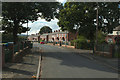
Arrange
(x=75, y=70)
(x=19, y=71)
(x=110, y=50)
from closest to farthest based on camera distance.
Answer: (x=19, y=71) → (x=75, y=70) → (x=110, y=50)

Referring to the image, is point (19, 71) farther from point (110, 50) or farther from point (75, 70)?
point (110, 50)

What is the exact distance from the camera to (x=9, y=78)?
695 centimetres

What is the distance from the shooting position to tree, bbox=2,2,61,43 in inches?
658

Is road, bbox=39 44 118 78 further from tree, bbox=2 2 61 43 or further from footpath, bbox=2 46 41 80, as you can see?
tree, bbox=2 2 61 43

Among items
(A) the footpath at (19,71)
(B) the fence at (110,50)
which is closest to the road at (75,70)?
(A) the footpath at (19,71)

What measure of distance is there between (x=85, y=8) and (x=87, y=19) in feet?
9.23

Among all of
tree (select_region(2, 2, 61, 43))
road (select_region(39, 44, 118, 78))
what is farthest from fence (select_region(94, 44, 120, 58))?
tree (select_region(2, 2, 61, 43))

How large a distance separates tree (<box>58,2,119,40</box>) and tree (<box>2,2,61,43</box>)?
19.1ft

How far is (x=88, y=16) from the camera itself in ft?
89.9

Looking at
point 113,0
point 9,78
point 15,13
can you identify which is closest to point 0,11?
point 15,13

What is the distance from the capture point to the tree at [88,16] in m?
26.7

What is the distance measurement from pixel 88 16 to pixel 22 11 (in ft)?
47.9

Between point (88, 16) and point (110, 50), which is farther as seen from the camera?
point (88, 16)

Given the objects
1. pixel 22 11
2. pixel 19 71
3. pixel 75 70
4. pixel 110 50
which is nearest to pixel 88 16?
pixel 110 50
